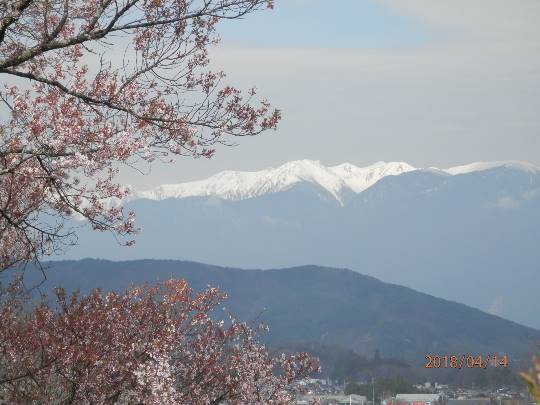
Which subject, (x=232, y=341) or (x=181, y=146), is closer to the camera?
(x=181, y=146)

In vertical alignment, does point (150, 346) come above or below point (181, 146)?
below

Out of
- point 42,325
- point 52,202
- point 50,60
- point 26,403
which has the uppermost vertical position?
point 50,60

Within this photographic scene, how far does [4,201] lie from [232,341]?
7.98 metres

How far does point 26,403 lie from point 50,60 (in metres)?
4.85

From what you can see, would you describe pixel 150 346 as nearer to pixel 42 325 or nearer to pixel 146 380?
pixel 146 380

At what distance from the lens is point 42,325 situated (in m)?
15.3

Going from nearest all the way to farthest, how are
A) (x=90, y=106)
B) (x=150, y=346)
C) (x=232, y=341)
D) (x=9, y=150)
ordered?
(x=9, y=150) → (x=90, y=106) → (x=150, y=346) → (x=232, y=341)

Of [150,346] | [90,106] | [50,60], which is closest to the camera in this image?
[90,106]

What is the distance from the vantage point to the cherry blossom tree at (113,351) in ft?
48.3

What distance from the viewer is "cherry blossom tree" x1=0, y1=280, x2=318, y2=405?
14.7 m

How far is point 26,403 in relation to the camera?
554 inches

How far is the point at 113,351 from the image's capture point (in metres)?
15.6

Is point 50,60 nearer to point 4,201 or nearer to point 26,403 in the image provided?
point 4,201

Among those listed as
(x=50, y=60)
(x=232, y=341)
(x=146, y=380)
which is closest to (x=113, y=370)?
(x=146, y=380)
